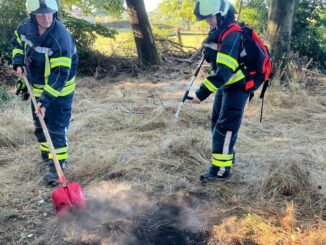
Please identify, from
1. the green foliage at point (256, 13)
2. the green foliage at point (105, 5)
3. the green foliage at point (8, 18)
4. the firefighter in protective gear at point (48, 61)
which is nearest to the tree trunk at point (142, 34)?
the green foliage at point (105, 5)

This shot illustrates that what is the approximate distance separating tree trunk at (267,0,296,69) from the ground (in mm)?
1309

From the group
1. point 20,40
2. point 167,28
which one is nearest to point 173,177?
point 20,40

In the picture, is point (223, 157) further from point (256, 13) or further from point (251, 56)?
point (256, 13)

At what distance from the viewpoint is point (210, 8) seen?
135 inches

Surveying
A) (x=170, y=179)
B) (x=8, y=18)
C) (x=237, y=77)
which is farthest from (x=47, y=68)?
(x=8, y=18)

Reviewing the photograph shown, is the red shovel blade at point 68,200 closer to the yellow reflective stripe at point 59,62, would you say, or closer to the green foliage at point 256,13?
the yellow reflective stripe at point 59,62

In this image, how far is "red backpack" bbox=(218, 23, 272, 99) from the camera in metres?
3.52

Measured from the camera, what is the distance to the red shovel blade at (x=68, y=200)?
354 cm

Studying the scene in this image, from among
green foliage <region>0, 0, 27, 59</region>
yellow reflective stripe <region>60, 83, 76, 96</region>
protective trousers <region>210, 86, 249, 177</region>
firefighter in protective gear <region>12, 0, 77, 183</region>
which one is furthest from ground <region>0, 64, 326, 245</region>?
green foliage <region>0, 0, 27, 59</region>

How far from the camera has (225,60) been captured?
3439mm

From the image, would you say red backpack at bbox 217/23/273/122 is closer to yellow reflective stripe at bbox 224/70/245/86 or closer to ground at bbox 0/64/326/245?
yellow reflective stripe at bbox 224/70/245/86

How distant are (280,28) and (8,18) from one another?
21.6ft

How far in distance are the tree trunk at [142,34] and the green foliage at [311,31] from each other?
386cm

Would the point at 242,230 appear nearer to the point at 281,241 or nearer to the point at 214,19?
the point at 281,241
